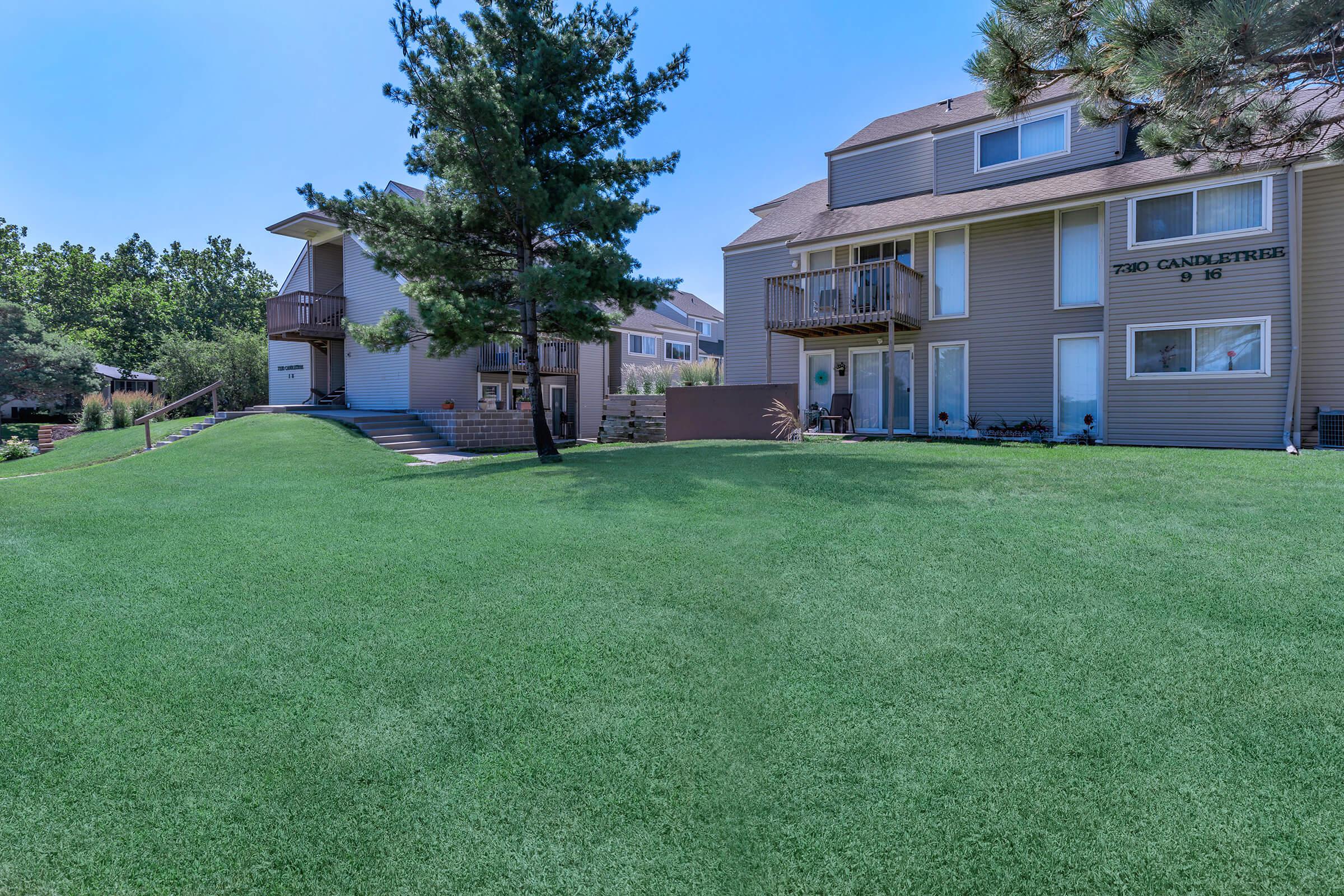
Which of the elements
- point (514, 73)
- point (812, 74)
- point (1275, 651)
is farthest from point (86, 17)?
point (1275, 651)

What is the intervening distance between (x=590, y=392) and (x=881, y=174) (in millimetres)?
13645

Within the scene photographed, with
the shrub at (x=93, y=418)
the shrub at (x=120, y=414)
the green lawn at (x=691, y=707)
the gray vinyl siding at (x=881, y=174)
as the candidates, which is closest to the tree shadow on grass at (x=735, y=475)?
the green lawn at (x=691, y=707)

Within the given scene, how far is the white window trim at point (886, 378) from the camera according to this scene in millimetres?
Result: 15086

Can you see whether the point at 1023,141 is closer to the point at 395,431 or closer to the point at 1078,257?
the point at 1078,257

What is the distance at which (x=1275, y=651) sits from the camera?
3.17 m

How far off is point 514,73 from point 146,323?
1616 inches

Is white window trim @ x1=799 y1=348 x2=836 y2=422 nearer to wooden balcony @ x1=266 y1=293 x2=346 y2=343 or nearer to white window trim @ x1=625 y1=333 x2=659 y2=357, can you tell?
wooden balcony @ x1=266 y1=293 x2=346 y2=343

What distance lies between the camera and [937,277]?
48.7 feet

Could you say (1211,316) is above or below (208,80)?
below

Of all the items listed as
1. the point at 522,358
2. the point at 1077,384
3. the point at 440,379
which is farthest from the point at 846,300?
the point at 440,379

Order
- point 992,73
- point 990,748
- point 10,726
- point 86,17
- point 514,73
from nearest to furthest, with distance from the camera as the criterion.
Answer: point 990,748 → point 10,726 → point 992,73 → point 514,73 → point 86,17

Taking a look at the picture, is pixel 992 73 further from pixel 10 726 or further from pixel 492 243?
pixel 492 243

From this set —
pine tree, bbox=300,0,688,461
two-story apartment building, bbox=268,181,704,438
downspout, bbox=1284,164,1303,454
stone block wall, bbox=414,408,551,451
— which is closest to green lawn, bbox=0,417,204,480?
two-story apartment building, bbox=268,181,704,438

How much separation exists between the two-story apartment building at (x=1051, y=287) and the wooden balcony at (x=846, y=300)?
0.05 m
